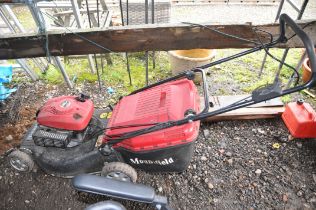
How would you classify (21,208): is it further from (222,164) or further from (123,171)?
(222,164)

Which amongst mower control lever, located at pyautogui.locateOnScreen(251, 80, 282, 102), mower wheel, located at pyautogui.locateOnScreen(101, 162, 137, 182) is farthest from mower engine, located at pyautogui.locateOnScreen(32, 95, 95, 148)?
mower control lever, located at pyautogui.locateOnScreen(251, 80, 282, 102)

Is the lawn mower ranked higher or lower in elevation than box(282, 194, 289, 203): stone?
higher

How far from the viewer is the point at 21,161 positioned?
2.25 metres

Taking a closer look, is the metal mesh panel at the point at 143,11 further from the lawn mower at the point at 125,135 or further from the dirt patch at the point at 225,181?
the dirt patch at the point at 225,181

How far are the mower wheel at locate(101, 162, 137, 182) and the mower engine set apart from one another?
0.37 m

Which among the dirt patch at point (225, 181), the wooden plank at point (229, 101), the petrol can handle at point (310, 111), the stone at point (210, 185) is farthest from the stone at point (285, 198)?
the wooden plank at point (229, 101)

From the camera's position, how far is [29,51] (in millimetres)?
2242

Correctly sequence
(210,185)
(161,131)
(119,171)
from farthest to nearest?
1. (210,185)
2. (119,171)
3. (161,131)

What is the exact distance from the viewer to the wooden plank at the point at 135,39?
7.11 feet

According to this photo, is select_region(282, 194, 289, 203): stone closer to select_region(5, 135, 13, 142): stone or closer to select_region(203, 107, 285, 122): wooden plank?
select_region(203, 107, 285, 122): wooden plank

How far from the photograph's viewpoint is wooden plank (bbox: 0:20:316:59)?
217cm

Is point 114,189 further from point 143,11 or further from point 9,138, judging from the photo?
point 143,11

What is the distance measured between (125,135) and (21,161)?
3.25 ft

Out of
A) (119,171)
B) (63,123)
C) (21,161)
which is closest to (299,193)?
(119,171)
